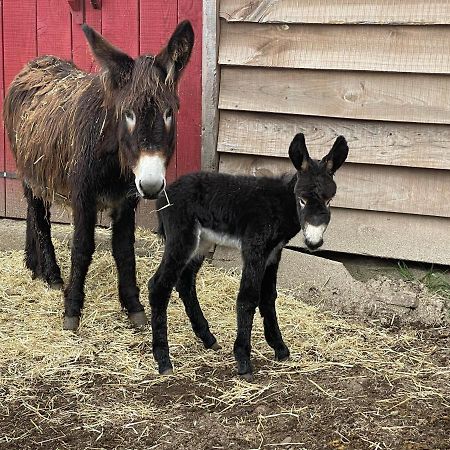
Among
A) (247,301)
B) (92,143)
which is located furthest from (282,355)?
(92,143)

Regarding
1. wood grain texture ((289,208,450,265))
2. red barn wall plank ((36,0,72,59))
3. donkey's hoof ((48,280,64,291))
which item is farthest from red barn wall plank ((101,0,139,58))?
wood grain texture ((289,208,450,265))

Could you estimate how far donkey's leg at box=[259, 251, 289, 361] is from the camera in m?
4.13

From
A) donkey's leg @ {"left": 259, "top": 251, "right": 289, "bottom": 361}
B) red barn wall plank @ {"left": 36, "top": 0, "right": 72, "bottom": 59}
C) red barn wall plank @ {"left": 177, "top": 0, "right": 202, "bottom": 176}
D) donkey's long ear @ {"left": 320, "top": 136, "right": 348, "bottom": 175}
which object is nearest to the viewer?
donkey's long ear @ {"left": 320, "top": 136, "right": 348, "bottom": 175}

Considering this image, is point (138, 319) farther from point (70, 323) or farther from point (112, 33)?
point (112, 33)

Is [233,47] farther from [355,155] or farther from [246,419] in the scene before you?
[246,419]

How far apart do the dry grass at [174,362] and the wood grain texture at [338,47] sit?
169 cm

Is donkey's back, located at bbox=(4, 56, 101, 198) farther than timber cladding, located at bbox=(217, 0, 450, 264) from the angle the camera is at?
No

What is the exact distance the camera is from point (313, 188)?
372 centimetres

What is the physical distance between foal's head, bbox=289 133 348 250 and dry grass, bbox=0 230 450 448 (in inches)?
34.0

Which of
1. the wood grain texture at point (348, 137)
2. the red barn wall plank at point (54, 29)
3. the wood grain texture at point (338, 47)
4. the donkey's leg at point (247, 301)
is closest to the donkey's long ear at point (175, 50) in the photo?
the donkey's leg at point (247, 301)

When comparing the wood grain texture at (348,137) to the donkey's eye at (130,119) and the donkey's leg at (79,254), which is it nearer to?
the donkey's leg at (79,254)

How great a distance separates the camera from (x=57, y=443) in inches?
132

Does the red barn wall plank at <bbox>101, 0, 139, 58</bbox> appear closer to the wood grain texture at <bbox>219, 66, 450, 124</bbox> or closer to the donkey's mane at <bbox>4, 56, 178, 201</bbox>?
the donkey's mane at <bbox>4, 56, 178, 201</bbox>

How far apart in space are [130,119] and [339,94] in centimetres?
189
